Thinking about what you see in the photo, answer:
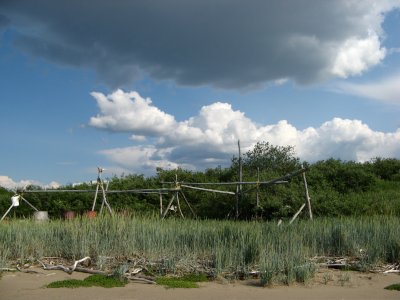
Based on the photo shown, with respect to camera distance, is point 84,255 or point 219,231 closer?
point 84,255

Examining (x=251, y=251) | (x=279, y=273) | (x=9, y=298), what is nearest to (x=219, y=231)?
(x=251, y=251)

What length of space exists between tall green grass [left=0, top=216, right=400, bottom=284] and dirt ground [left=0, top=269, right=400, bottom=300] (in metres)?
0.36

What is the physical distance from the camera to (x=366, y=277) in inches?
381

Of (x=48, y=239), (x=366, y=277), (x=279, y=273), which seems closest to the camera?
(x=279, y=273)

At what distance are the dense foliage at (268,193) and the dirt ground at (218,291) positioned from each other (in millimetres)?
8867

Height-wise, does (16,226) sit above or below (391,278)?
above

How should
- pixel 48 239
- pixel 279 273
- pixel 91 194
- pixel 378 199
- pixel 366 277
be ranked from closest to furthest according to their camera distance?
pixel 279 273, pixel 366 277, pixel 48 239, pixel 378 199, pixel 91 194

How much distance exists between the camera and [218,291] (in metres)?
8.43

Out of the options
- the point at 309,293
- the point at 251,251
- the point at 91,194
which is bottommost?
the point at 309,293

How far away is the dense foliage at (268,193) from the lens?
1917cm

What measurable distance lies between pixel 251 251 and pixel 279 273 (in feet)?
2.97

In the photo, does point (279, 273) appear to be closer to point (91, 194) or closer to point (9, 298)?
point (9, 298)

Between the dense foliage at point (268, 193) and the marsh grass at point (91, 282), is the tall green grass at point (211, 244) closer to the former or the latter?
the marsh grass at point (91, 282)

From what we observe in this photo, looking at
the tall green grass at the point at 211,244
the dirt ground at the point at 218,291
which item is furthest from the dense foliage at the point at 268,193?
the dirt ground at the point at 218,291
